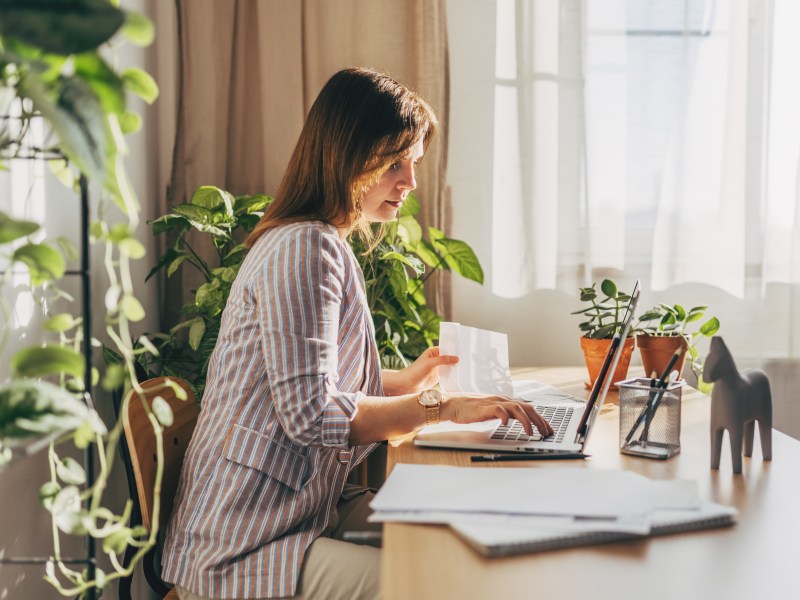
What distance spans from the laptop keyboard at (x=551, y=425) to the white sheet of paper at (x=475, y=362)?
0.27 feet

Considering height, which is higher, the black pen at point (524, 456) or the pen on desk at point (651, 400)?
the pen on desk at point (651, 400)

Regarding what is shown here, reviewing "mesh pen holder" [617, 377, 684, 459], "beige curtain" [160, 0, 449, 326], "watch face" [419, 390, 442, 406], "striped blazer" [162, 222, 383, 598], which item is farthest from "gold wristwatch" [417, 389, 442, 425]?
"beige curtain" [160, 0, 449, 326]

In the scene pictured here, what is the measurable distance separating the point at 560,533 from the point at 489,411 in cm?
41

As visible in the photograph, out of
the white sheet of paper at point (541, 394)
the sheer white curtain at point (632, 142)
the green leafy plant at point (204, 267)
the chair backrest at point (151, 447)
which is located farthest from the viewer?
the sheer white curtain at point (632, 142)

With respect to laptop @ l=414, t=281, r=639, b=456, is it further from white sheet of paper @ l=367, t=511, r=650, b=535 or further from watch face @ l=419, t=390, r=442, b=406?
white sheet of paper @ l=367, t=511, r=650, b=535

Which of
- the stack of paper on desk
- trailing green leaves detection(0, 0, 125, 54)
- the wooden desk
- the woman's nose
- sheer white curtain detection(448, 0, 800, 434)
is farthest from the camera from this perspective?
sheer white curtain detection(448, 0, 800, 434)

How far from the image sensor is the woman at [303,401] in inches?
47.6

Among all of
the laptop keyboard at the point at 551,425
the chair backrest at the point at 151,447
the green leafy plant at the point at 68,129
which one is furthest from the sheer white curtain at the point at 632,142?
the green leafy plant at the point at 68,129

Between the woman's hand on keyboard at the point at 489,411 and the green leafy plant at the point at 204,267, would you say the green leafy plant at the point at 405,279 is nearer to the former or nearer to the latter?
the green leafy plant at the point at 204,267

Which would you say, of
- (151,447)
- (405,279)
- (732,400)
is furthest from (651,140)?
(151,447)

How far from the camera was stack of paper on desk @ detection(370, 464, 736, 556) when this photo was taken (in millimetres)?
897

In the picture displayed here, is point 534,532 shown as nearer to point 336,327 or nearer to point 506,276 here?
point 336,327

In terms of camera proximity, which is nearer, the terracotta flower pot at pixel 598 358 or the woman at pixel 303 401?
the woman at pixel 303 401

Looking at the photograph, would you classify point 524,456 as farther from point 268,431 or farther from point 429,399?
point 268,431
